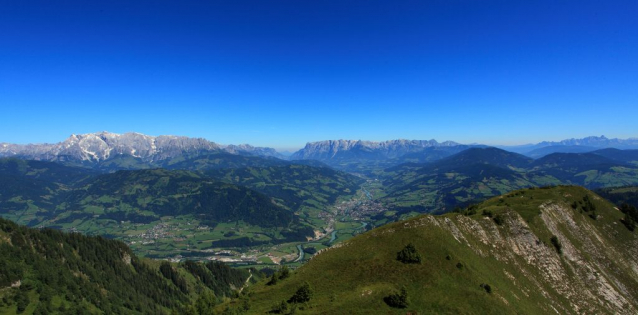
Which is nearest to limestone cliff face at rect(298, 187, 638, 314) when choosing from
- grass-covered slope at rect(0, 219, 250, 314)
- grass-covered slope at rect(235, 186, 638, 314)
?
grass-covered slope at rect(235, 186, 638, 314)

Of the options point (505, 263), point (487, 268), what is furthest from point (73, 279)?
point (505, 263)

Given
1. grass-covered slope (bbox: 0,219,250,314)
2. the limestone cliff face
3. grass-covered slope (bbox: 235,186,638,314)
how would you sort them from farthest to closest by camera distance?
grass-covered slope (bbox: 0,219,250,314)
the limestone cliff face
grass-covered slope (bbox: 235,186,638,314)

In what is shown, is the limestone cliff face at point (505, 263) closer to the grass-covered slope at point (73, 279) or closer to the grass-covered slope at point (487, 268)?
the grass-covered slope at point (487, 268)

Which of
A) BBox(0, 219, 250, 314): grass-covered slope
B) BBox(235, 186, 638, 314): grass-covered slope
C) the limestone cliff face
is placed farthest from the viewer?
BBox(0, 219, 250, 314): grass-covered slope

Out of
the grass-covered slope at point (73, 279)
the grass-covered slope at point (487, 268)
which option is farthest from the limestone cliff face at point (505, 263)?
the grass-covered slope at point (73, 279)

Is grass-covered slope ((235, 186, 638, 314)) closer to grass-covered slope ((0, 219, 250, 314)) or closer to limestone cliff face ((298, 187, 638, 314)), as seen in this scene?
limestone cliff face ((298, 187, 638, 314))

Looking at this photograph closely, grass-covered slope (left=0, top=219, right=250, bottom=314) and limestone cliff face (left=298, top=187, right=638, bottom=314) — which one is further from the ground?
limestone cliff face (left=298, top=187, right=638, bottom=314)

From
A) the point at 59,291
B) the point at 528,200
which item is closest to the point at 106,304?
the point at 59,291

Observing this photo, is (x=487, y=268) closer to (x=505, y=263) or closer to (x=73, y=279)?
(x=505, y=263)
